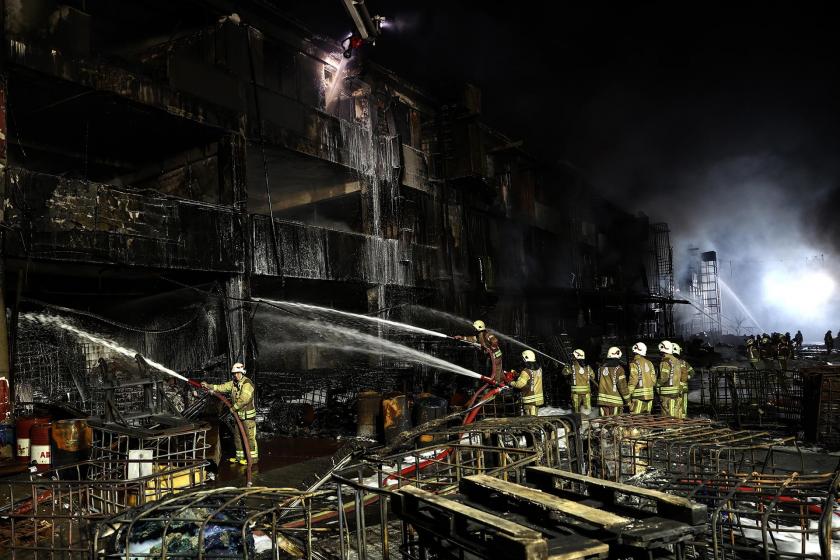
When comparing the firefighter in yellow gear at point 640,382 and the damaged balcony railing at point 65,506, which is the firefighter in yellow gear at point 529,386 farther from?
the damaged balcony railing at point 65,506

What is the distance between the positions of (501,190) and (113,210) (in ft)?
64.3

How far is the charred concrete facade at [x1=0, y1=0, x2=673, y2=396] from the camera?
12250 millimetres

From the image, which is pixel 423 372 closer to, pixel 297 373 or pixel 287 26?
pixel 297 373

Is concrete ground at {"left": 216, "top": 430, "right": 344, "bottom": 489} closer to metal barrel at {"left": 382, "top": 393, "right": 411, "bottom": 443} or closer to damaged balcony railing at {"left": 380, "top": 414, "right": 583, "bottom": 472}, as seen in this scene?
metal barrel at {"left": 382, "top": 393, "right": 411, "bottom": 443}

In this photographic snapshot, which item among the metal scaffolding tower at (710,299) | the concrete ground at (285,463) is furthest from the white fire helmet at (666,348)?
the metal scaffolding tower at (710,299)

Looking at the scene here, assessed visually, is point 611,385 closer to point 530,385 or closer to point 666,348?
point 530,385

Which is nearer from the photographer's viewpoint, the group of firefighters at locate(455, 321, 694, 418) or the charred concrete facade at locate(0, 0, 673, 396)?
the group of firefighters at locate(455, 321, 694, 418)

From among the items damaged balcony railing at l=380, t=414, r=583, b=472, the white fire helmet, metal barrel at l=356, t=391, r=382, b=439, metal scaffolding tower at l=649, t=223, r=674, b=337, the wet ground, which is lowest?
the wet ground

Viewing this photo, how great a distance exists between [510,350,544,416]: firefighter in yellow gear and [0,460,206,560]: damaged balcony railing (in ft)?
Result: 22.3

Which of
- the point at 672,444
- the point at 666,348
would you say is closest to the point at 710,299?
the point at 666,348

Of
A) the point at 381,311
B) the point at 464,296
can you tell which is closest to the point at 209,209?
the point at 381,311

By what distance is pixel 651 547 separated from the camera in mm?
2527

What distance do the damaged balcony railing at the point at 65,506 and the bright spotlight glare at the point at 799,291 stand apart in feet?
250

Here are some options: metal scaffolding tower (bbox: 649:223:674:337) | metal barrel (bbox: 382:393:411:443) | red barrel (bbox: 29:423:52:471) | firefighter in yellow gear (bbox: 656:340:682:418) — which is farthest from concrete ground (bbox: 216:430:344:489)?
metal scaffolding tower (bbox: 649:223:674:337)
